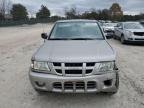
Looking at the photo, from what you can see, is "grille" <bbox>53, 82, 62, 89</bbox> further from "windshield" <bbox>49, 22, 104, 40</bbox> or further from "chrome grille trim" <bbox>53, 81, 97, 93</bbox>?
"windshield" <bbox>49, 22, 104, 40</bbox>

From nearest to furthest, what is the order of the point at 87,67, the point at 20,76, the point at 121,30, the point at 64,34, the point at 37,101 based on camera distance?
the point at 87,67 → the point at 37,101 → the point at 64,34 → the point at 20,76 → the point at 121,30

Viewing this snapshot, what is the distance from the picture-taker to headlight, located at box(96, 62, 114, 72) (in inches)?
182

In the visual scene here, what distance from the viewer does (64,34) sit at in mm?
6453

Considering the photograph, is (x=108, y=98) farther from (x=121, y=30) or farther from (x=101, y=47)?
(x=121, y=30)

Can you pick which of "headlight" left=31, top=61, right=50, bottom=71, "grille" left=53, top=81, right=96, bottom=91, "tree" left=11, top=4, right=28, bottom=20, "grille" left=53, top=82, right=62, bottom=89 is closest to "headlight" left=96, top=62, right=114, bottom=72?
"grille" left=53, top=81, right=96, bottom=91

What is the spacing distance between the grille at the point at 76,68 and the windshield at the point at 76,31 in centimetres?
172

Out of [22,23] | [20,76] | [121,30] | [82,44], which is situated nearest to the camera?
[82,44]

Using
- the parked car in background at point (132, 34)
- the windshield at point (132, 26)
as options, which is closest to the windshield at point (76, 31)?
the parked car in background at point (132, 34)

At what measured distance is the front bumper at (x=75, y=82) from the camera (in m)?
4.53

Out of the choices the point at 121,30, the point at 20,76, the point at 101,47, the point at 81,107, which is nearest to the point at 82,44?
the point at 101,47

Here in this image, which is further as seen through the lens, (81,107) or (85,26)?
(85,26)

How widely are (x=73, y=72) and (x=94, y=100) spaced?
92 cm

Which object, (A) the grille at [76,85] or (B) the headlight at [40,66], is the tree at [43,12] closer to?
(B) the headlight at [40,66]

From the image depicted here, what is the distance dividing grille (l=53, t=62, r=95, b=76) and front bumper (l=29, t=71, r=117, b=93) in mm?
93
